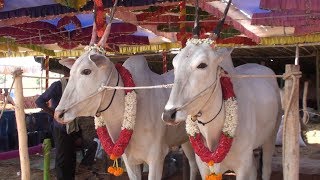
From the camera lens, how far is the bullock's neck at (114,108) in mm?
3895

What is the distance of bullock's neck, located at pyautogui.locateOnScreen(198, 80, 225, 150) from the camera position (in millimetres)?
3355

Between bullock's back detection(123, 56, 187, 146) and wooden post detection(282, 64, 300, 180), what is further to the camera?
bullock's back detection(123, 56, 187, 146)

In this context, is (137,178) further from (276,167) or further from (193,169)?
(276,167)

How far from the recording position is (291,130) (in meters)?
2.95

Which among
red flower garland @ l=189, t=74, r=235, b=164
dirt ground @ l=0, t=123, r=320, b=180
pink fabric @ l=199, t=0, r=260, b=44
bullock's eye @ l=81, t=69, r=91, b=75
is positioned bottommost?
dirt ground @ l=0, t=123, r=320, b=180

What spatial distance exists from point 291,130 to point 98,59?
1671 mm

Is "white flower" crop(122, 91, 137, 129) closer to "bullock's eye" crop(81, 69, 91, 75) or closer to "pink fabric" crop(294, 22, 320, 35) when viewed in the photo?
"bullock's eye" crop(81, 69, 91, 75)

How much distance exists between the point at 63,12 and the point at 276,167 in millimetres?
3644

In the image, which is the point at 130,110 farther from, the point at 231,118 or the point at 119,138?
the point at 231,118

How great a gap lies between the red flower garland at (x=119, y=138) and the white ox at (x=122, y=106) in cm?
6

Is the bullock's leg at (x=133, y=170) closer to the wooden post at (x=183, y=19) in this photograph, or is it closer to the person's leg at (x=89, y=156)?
the wooden post at (x=183, y=19)

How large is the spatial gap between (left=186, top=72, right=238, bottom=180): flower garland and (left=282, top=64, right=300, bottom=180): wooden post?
1.72 feet

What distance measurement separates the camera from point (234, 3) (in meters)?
5.27

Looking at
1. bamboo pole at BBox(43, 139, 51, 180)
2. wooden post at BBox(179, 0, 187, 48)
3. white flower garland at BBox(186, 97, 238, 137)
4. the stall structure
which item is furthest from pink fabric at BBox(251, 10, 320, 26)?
bamboo pole at BBox(43, 139, 51, 180)
